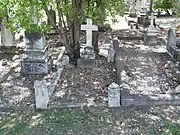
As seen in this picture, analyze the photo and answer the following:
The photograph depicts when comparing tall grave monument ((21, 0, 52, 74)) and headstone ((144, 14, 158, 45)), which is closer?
tall grave monument ((21, 0, 52, 74))

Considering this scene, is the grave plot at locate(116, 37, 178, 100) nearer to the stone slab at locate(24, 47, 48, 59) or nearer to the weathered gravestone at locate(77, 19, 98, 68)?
the weathered gravestone at locate(77, 19, 98, 68)

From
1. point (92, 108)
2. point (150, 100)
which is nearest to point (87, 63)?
point (92, 108)

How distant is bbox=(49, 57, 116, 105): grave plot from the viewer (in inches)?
255

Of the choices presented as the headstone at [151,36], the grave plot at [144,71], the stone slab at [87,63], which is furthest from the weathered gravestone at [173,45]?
the stone slab at [87,63]

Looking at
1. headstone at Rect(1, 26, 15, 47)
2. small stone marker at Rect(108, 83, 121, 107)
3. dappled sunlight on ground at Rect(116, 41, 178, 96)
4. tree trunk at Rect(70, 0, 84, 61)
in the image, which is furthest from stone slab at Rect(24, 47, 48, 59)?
small stone marker at Rect(108, 83, 121, 107)

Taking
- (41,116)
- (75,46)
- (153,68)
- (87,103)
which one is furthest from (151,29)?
(41,116)

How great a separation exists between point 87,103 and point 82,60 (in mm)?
2801

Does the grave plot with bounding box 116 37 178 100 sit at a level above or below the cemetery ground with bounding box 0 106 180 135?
above

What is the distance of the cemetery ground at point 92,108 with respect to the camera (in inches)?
209

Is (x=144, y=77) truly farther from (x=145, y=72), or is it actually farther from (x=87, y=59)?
(x=87, y=59)

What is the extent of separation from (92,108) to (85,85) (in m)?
1.42

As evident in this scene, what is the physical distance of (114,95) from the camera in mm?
5945

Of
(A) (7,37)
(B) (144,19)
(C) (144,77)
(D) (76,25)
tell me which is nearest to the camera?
(C) (144,77)

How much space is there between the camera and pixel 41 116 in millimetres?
Answer: 5781
